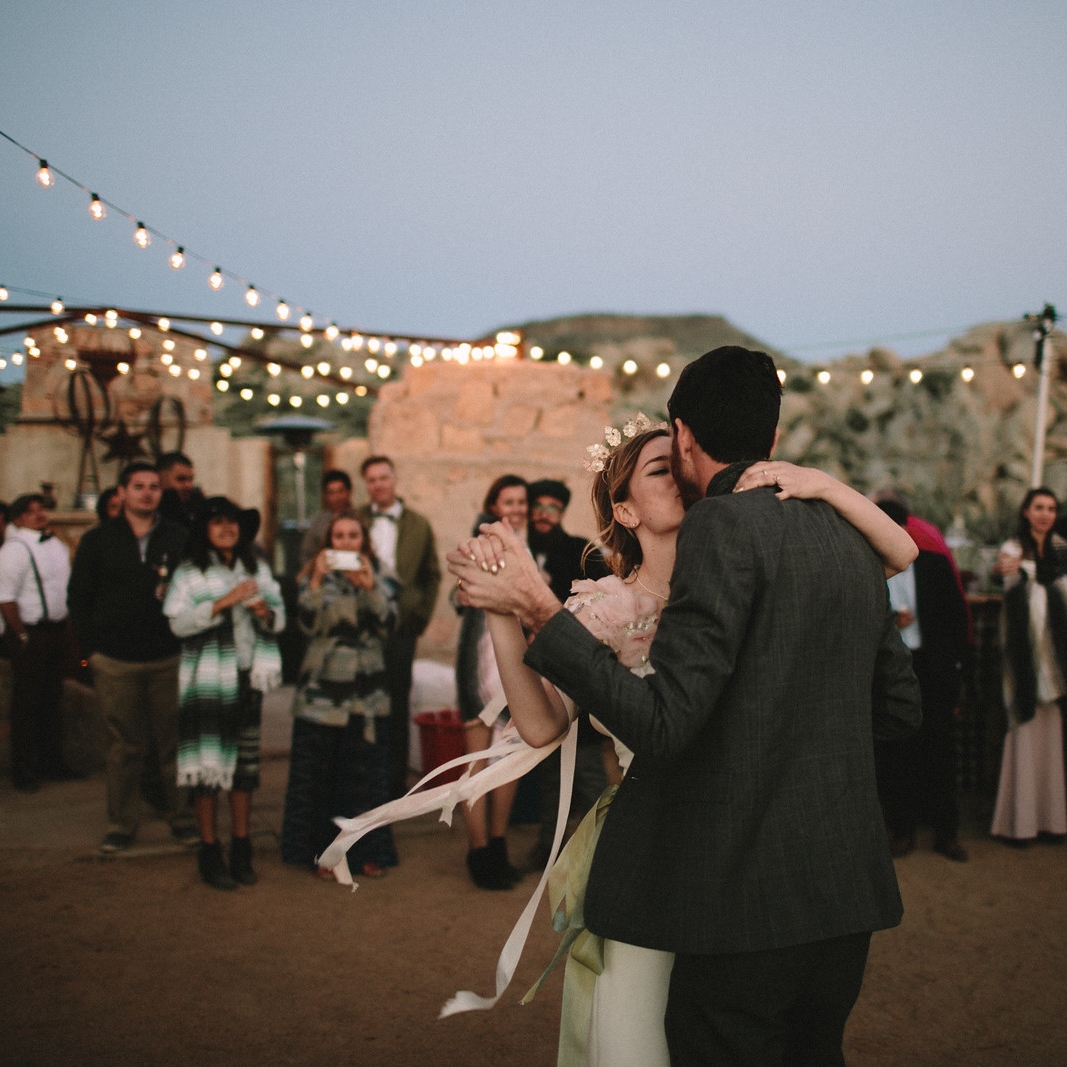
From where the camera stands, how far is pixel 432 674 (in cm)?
638

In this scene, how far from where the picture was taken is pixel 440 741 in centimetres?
516

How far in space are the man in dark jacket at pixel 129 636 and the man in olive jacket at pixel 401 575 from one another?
1.22 metres

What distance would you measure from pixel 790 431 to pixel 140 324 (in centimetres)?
1137

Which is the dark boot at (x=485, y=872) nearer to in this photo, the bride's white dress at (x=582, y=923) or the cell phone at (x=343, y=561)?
the cell phone at (x=343, y=561)

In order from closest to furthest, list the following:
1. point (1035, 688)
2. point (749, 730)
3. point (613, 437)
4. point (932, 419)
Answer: point (749, 730) < point (613, 437) < point (1035, 688) < point (932, 419)

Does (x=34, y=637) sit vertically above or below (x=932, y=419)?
below

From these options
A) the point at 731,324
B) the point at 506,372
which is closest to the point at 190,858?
the point at 506,372

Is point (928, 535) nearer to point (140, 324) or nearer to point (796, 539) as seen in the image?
point (796, 539)

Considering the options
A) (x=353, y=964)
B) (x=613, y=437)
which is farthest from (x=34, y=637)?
(x=613, y=437)

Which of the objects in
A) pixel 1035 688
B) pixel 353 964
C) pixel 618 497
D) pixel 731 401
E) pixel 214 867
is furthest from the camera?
pixel 1035 688

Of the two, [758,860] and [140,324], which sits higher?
[140,324]

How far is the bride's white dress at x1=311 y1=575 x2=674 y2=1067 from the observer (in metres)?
1.76

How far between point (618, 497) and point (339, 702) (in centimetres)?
273

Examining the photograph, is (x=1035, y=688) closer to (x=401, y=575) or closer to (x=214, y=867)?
(x=401, y=575)
